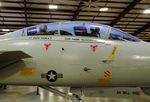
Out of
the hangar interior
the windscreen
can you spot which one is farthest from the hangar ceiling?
Answer: the windscreen

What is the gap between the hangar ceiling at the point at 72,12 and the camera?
20.3 metres

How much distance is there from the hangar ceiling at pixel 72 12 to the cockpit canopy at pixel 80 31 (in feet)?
50.1

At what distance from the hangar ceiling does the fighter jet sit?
51.5 ft

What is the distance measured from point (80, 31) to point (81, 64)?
866 millimetres

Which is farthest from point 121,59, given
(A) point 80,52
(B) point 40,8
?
(B) point 40,8

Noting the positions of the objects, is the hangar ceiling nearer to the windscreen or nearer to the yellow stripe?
the windscreen

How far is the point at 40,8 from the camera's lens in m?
21.1

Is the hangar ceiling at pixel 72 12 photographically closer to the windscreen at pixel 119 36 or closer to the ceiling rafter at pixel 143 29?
the ceiling rafter at pixel 143 29

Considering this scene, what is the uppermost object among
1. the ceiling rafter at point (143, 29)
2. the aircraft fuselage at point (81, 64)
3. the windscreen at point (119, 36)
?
the ceiling rafter at point (143, 29)

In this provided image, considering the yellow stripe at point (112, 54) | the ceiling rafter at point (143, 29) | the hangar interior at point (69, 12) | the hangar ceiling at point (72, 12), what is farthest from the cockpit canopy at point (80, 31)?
the ceiling rafter at point (143, 29)

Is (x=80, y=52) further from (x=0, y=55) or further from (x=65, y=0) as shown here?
(x=65, y=0)

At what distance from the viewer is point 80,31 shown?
4973 millimetres

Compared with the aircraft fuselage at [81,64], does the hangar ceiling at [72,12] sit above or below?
above

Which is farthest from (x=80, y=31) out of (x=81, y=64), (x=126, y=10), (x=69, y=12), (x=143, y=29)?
(x=143, y=29)
